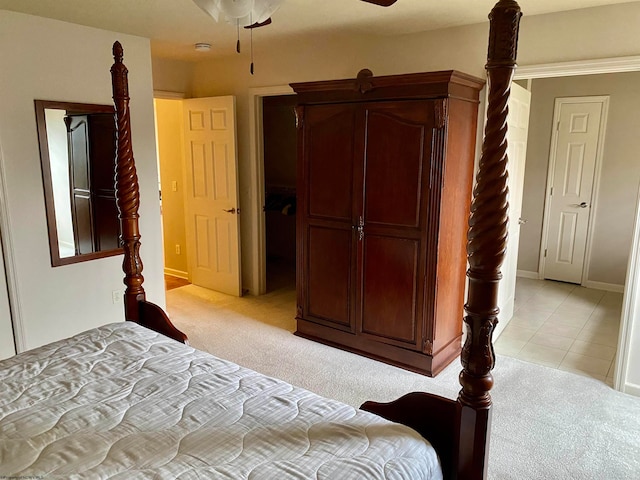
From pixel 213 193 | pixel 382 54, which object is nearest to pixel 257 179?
pixel 213 193

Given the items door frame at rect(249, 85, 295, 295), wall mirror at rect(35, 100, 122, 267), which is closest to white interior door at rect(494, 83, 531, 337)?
door frame at rect(249, 85, 295, 295)

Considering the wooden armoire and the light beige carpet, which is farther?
the wooden armoire

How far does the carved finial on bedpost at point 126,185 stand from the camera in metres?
2.53

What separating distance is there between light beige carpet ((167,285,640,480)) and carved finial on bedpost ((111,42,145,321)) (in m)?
1.10

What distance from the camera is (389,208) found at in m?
3.20

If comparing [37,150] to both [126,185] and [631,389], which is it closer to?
[126,185]

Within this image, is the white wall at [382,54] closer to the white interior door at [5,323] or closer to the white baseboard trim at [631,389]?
the white baseboard trim at [631,389]

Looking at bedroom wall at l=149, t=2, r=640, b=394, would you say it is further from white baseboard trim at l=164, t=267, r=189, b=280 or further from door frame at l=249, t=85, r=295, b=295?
white baseboard trim at l=164, t=267, r=189, b=280

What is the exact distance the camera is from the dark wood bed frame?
137cm

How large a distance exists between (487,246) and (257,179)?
3.57m

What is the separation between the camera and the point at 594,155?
5.04 meters

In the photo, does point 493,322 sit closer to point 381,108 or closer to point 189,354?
point 189,354

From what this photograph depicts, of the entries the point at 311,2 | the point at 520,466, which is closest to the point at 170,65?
the point at 311,2

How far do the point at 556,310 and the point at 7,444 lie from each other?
14.9 feet
